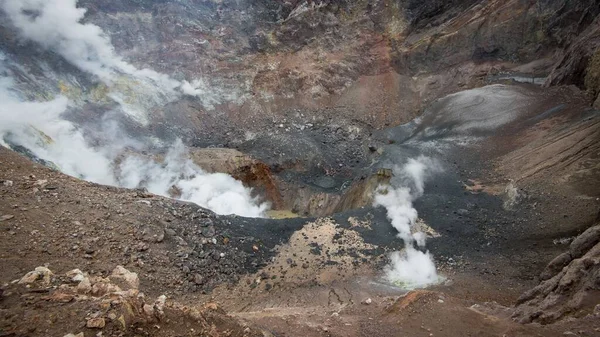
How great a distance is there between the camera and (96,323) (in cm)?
458

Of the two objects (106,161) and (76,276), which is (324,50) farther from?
(76,276)

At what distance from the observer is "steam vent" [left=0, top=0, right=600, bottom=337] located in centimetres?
844

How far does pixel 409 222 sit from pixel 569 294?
7.13 meters

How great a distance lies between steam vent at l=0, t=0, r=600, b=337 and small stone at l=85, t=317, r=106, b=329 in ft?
0.07

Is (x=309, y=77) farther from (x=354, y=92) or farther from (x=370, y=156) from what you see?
(x=370, y=156)

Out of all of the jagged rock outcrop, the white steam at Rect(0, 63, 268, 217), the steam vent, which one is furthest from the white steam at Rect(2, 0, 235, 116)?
the jagged rock outcrop

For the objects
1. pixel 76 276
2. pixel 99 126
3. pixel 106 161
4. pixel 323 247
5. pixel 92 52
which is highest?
pixel 92 52

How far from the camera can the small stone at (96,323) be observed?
14.9 ft

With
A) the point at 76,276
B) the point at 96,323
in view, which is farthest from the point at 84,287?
the point at 96,323

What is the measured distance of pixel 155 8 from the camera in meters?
29.3

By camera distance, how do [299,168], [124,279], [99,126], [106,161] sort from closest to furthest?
[124,279], [106,161], [99,126], [299,168]

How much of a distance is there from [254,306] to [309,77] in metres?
21.8

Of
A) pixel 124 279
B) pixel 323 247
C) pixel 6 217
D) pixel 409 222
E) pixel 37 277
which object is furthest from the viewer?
pixel 409 222

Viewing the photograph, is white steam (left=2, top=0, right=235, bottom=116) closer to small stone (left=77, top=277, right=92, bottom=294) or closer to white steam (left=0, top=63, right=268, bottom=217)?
white steam (left=0, top=63, right=268, bottom=217)
